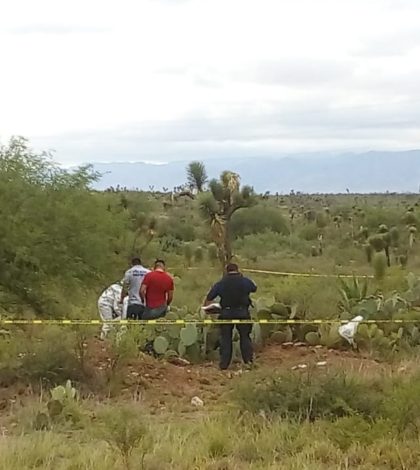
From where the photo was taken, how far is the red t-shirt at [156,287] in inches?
611

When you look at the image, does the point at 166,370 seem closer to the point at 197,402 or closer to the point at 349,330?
the point at 197,402

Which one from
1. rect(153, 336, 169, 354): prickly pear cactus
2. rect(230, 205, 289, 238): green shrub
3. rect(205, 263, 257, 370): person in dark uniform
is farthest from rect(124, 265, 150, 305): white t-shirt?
rect(230, 205, 289, 238): green shrub

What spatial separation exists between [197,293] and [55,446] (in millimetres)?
15661

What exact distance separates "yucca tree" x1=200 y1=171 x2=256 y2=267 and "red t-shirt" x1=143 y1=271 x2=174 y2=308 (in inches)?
414

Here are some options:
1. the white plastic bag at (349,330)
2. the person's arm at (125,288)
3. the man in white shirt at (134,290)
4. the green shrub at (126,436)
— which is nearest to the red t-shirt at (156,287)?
the man in white shirt at (134,290)

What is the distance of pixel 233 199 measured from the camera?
26.9 metres

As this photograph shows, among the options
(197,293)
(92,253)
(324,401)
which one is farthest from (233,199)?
(324,401)

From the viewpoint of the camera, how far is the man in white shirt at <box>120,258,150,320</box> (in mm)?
15641

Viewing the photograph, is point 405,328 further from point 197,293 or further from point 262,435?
point 197,293

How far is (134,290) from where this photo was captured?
1572cm

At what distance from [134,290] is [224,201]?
11.6 m

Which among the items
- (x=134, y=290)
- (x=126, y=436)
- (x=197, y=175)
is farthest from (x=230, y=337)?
(x=197, y=175)

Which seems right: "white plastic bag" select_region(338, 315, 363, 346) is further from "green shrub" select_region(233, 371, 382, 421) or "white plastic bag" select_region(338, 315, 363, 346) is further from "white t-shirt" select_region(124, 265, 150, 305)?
"green shrub" select_region(233, 371, 382, 421)

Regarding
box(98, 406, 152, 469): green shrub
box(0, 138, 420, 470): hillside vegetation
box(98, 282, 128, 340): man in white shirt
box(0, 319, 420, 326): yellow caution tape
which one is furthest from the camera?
box(98, 282, 128, 340): man in white shirt
